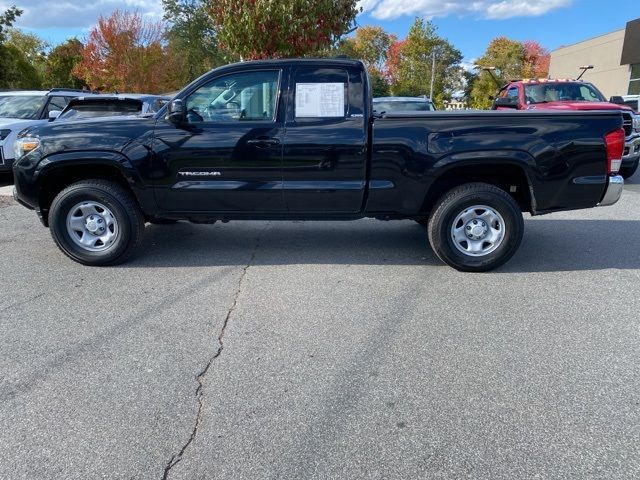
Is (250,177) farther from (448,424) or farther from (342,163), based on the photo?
(448,424)

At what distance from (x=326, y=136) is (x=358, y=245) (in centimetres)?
163

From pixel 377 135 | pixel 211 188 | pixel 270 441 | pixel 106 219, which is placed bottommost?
pixel 270 441

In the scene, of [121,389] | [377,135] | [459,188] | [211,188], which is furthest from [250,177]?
[121,389]

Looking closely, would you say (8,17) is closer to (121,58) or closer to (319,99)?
(121,58)

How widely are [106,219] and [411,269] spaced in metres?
3.17

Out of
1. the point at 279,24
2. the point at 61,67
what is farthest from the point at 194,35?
the point at 279,24

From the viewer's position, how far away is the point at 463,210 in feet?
15.7

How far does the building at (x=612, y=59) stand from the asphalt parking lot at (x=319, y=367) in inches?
1302

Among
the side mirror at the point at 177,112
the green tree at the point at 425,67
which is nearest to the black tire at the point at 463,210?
the side mirror at the point at 177,112

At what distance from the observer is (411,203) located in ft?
15.9

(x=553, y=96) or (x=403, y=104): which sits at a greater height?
(x=553, y=96)

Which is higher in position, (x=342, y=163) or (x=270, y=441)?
(x=342, y=163)

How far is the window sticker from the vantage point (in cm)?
470

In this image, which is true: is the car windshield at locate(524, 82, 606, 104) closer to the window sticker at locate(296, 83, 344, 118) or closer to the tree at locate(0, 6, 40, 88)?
the window sticker at locate(296, 83, 344, 118)
